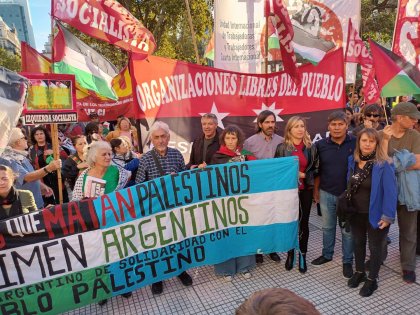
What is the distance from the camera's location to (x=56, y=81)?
12.2 feet

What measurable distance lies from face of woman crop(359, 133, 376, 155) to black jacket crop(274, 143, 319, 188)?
544mm

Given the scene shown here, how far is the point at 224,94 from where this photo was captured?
439 centimetres

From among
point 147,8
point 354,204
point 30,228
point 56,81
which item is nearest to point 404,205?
point 354,204

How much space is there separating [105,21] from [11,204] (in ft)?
9.91

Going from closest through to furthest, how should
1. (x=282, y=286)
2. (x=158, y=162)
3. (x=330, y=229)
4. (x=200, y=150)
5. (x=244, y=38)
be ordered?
(x=282, y=286)
(x=158, y=162)
(x=330, y=229)
(x=200, y=150)
(x=244, y=38)

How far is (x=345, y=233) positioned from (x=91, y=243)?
7.99 ft

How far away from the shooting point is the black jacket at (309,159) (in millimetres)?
3549

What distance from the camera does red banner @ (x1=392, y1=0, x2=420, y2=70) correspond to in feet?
15.4

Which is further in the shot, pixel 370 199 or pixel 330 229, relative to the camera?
pixel 330 229

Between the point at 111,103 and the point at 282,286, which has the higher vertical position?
the point at 111,103

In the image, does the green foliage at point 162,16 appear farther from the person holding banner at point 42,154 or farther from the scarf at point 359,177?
the scarf at point 359,177

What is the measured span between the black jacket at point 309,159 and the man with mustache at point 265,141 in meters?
0.23

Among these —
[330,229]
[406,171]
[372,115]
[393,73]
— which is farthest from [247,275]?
[393,73]

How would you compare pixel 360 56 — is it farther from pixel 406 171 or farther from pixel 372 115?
pixel 406 171
